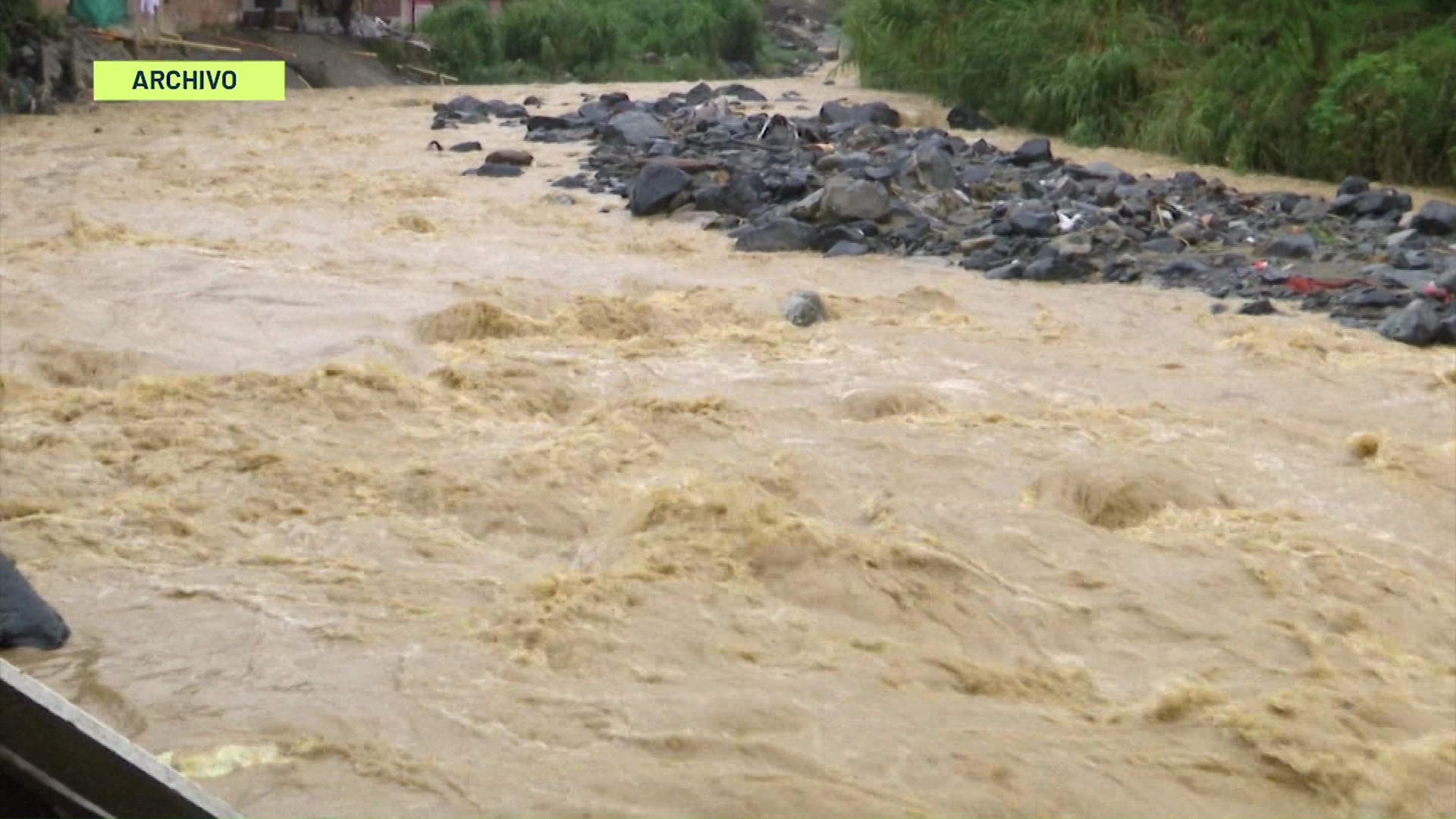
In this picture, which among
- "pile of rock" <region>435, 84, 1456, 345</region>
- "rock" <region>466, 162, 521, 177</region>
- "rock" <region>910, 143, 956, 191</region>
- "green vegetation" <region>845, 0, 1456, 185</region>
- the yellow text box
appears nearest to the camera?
"pile of rock" <region>435, 84, 1456, 345</region>

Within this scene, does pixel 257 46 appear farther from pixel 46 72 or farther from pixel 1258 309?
pixel 1258 309

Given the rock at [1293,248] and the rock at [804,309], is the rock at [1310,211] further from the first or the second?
the rock at [804,309]

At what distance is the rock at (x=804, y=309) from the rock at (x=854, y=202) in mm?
2196

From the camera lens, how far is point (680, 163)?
451 inches

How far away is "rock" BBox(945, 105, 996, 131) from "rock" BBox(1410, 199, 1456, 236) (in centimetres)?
677

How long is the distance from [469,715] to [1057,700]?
4.54 feet

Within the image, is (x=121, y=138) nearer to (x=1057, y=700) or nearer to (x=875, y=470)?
(x=875, y=470)

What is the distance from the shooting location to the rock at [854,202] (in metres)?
9.88

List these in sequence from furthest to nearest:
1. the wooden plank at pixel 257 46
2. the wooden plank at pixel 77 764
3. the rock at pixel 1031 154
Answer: the wooden plank at pixel 257 46 < the rock at pixel 1031 154 < the wooden plank at pixel 77 764

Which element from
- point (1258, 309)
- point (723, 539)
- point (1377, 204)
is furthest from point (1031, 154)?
point (723, 539)

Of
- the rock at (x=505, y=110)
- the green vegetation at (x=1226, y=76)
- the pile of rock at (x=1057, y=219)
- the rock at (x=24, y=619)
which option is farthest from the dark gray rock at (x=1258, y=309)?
the rock at (x=505, y=110)

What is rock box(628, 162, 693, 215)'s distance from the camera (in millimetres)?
10641

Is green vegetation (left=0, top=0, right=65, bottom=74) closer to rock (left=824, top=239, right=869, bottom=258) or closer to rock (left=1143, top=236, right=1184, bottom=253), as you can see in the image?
rock (left=824, top=239, right=869, bottom=258)

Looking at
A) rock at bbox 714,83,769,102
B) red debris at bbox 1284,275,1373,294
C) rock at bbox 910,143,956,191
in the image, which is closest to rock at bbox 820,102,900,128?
rock at bbox 714,83,769,102
